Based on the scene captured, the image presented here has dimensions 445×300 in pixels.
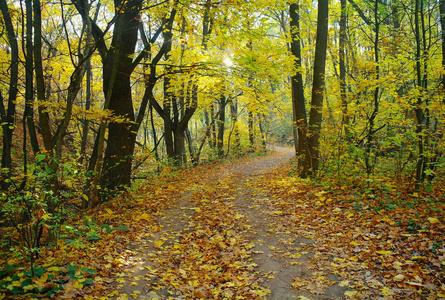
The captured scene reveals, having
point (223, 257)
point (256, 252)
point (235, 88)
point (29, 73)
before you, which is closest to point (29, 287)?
point (223, 257)

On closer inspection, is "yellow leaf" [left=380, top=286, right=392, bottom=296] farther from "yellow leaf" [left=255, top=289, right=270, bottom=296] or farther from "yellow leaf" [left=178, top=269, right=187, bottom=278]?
"yellow leaf" [left=178, top=269, right=187, bottom=278]

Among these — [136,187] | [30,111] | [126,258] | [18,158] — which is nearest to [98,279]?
[126,258]

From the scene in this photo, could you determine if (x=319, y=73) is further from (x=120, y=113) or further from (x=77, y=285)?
(x=77, y=285)

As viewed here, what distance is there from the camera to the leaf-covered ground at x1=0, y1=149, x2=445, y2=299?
320cm

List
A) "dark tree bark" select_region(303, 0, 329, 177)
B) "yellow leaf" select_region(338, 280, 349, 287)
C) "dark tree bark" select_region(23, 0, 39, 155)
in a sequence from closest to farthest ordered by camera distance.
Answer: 1. "yellow leaf" select_region(338, 280, 349, 287)
2. "dark tree bark" select_region(23, 0, 39, 155)
3. "dark tree bark" select_region(303, 0, 329, 177)

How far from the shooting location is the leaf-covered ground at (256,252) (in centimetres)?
320

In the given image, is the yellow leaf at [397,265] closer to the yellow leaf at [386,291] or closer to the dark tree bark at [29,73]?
the yellow leaf at [386,291]

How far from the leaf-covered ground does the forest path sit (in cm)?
2

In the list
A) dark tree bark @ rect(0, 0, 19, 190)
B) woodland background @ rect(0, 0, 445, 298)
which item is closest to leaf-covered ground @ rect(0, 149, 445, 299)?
woodland background @ rect(0, 0, 445, 298)

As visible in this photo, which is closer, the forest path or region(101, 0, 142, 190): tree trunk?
the forest path

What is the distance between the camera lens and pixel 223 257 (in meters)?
4.61

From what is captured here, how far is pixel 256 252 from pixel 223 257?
603 millimetres

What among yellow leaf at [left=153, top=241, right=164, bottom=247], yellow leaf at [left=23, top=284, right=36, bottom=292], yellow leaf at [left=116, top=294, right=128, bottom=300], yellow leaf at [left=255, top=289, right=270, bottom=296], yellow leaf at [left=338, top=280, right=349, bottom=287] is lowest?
yellow leaf at [left=255, top=289, right=270, bottom=296]

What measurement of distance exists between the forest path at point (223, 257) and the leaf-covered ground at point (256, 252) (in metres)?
0.02
